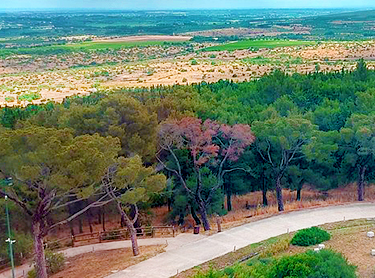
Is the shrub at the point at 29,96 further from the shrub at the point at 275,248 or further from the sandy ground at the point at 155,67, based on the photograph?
the shrub at the point at 275,248

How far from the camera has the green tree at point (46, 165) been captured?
2125cm

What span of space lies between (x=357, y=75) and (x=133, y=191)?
1336 inches

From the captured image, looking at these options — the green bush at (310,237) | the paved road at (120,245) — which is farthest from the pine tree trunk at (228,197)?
the green bush at (310,237)

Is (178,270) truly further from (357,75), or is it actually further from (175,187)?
(357,75)

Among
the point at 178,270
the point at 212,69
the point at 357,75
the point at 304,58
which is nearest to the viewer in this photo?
the point at 178,270

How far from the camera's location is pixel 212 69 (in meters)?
95.6

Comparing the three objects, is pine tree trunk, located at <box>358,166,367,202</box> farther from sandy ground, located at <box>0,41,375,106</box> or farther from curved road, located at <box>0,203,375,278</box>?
sandy ground, located at <box>0,41,375,106</box>

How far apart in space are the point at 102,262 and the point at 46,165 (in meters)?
6.21

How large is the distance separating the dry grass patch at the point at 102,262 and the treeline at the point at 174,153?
149 cm

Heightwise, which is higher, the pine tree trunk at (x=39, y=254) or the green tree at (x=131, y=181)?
the green tree at (x=131, y=181)

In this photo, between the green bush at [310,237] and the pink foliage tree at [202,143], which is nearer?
the green bush at [310,237]

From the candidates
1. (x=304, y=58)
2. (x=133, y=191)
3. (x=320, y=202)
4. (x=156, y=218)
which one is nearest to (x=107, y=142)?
(x=133, y=191)

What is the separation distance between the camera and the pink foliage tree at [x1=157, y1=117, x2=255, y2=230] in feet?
96.1

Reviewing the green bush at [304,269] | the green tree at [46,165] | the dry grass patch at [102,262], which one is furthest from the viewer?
the dry grass patch at [102,262]
